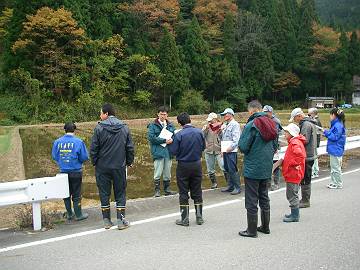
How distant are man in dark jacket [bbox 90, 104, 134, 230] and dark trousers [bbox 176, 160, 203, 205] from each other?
80 cm

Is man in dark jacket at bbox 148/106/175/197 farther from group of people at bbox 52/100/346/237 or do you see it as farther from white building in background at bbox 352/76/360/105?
white building in background at bbox 352/76/360/105

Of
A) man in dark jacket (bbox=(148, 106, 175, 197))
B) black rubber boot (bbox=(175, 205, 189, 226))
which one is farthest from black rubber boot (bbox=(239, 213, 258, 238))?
man in dark jacket (bbox=(148, 106, 175, 197))

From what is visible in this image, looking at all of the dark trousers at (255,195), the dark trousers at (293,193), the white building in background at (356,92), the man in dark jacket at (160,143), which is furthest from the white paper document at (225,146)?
the white building in background at (356,92)

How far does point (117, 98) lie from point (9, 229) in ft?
127

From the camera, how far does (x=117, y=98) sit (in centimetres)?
4394

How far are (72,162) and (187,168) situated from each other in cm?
183

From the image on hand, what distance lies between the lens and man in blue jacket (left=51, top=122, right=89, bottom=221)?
632 centimetres

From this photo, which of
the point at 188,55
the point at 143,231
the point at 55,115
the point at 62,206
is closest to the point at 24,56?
the point at 55,115

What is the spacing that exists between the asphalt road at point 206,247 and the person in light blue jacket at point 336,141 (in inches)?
83.3

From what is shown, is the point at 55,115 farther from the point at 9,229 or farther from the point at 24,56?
the point at 9,229

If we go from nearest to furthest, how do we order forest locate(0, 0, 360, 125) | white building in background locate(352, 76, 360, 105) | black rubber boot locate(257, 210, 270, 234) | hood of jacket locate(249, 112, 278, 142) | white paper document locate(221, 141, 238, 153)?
hood of jacket locate(249, 112, 278, 142)
black rubber boot locate(257, 210, 270, 234)
white paper document locate(221, 141, 238, 153)
forest locate(0, 0, 360, 125)
white building in background locate(352, 76, 360, 105)

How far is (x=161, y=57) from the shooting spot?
4494 cm

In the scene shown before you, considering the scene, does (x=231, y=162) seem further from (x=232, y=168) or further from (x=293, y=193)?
(x=293, y=193)

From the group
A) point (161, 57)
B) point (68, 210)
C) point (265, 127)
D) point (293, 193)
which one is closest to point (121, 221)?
point (68, 210)
